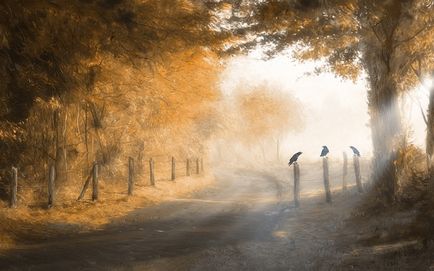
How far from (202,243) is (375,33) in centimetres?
691

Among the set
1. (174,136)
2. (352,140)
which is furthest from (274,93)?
(352,140)

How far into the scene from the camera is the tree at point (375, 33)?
11.2m

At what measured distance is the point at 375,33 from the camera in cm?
1191

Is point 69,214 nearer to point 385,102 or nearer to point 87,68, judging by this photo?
point 87,68

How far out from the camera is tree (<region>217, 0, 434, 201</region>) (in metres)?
11.2

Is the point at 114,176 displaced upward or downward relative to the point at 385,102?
downward

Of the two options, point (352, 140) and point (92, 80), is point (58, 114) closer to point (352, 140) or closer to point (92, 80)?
point (92, 80)

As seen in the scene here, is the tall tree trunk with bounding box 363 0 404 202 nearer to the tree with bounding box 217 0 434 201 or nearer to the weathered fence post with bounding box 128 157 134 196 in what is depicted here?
the tree with bounding box 217 0 434 201

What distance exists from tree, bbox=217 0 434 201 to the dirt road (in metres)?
2.70

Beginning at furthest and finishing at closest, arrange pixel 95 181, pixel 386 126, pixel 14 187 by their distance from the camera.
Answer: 1. pixel 95 181
2. pixel 14 187
3. pixel 386 126

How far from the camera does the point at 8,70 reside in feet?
45.2

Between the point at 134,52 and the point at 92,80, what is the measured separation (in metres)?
2.54

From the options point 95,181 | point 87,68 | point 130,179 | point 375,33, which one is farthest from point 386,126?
point 130,179

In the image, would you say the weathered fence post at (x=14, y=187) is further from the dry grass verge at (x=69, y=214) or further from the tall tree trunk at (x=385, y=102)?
the tall tree trunk at (x=385, y=102)
